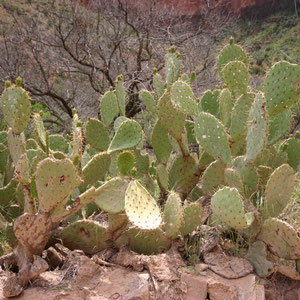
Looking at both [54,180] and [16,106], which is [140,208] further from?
[16,106]

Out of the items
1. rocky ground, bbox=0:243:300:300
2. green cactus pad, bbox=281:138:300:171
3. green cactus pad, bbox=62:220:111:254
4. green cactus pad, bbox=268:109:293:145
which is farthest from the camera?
green cactus pad, bbox=281:138:300:171

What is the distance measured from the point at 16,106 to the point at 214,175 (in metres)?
1.17

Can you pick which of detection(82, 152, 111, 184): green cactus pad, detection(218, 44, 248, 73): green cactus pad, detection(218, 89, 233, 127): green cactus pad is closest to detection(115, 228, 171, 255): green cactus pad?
detection(82, 152, 111, 184): green cactus pad

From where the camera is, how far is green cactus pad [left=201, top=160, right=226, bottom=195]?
2475mm

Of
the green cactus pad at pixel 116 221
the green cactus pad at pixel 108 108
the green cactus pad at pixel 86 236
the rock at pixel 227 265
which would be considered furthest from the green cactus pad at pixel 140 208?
the green cactus pad at pixel 108 108

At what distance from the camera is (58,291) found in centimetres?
179

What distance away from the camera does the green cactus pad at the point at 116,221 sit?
6.71 feet

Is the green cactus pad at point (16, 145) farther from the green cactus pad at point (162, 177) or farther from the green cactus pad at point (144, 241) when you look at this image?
the green cactus pad at point (162, 177)

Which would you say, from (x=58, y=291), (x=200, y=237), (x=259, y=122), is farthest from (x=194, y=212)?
(x=58, y=291)

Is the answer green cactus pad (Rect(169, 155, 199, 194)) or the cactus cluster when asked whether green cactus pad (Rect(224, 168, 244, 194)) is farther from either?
green cactus pad (Rect(169, 155, 199, 194))

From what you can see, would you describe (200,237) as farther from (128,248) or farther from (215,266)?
(128,248)

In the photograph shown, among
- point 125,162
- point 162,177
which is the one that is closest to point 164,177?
point 162,177

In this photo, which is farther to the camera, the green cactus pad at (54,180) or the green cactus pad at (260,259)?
the green cactus pad at (260,259)

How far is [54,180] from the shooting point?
5.73 feet
